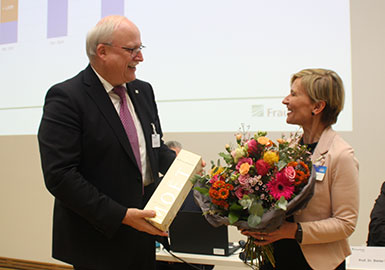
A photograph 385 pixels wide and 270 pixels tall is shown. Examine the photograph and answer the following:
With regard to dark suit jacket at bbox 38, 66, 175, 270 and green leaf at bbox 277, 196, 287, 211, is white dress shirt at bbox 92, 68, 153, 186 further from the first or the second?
green leaf at bbox 277, 196, 287, 211

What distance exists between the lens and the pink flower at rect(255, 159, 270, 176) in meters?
1.49

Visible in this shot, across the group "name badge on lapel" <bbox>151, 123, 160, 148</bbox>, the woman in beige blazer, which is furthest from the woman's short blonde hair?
"name badge on lapel" <bbox>151, 123, 160, 148</bbox>

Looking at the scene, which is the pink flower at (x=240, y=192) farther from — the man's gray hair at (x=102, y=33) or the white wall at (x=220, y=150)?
the white wall at (x=220, y=150)

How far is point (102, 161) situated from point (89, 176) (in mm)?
84

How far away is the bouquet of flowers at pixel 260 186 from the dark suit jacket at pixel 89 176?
0.38 metres

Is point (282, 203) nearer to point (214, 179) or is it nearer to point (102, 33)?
point (214, 179)

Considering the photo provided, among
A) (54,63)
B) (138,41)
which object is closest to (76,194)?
(138,41)

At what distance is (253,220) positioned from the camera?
4.66 ft

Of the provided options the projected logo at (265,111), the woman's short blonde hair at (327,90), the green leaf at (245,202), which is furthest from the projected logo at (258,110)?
the green leaf at (245,202)

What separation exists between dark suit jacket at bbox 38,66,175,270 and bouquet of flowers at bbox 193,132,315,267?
1.23ft

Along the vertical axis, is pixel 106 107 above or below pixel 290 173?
above

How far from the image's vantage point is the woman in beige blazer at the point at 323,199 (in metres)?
1.55

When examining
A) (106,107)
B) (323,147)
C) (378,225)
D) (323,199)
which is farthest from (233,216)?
(378,225)

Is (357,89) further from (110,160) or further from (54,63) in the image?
(54,63)
